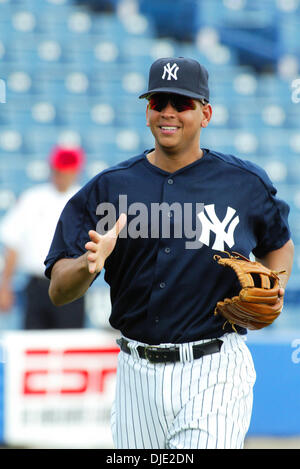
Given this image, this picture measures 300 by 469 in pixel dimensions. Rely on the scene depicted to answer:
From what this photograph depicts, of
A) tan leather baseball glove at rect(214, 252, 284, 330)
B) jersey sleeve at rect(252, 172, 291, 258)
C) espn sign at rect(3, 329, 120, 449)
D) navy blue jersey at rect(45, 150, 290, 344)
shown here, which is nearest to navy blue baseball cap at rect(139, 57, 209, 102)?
navy blue jersey at rect(45, 150, 290, 344)

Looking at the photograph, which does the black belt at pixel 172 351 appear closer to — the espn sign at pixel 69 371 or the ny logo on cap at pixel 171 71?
the ny logo on cap at pixel 171 71

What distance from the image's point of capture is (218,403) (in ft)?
8.27

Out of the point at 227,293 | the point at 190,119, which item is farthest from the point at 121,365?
the point at 190,119

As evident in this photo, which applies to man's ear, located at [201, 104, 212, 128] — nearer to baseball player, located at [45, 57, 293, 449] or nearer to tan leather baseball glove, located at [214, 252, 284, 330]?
baseball player, located at [45, 57, 293, 449]

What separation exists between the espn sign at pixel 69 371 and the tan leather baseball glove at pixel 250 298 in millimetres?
2186

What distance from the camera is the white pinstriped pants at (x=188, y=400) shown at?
2.49 meters

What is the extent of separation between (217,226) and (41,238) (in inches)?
111

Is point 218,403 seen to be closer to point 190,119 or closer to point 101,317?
point 190,119

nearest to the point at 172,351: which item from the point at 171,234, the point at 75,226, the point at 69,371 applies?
the point at 171,234

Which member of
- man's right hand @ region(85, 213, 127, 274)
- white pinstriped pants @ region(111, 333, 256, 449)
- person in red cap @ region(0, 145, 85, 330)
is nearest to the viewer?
man's right hand @ region(85, 213, 127, 274)

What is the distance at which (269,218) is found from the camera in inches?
108

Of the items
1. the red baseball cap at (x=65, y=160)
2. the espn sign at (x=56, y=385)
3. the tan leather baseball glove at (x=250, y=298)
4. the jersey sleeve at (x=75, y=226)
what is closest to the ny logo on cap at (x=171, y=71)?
the jersey sleeve at (x=75, y=226)

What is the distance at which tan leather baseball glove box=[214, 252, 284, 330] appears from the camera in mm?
2512

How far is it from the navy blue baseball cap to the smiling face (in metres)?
0.04
